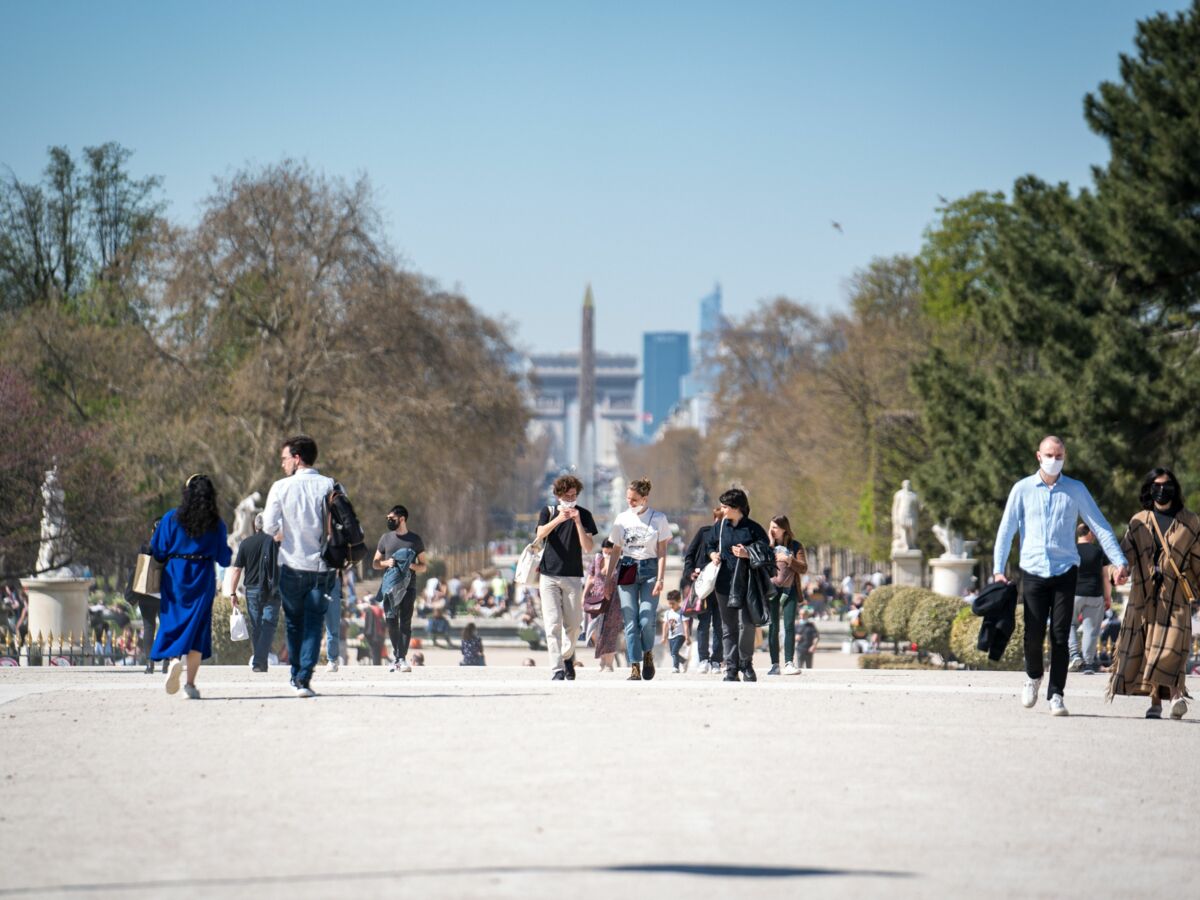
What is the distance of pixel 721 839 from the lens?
24.1 ft

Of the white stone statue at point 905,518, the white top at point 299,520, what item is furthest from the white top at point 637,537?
the white stone statue at point 905,518

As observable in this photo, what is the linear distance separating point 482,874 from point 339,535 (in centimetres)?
572

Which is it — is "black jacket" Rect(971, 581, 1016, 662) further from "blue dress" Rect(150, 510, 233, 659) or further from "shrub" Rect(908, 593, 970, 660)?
"shrub" Rect(908, 593, 970, 660)

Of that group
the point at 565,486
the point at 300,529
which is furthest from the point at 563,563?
the point at 300,529

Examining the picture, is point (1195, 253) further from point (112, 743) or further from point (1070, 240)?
point (112, 743)

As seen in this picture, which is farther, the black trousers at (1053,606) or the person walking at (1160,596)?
the person walking at (1160,596)

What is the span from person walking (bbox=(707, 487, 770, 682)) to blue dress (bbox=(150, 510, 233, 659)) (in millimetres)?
4017

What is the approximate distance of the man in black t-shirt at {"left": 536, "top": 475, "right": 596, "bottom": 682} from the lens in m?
14.1

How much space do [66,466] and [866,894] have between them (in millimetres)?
30014

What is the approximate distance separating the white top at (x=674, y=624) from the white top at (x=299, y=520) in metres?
10.3

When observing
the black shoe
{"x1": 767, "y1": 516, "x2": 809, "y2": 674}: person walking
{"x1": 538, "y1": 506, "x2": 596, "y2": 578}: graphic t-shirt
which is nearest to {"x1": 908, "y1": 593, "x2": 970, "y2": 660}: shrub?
{"x1": 767, "y1": 516, "x2": 809, "y2": 674}: person walking

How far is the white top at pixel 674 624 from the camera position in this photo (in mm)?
22445

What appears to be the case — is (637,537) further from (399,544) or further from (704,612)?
(399,544)

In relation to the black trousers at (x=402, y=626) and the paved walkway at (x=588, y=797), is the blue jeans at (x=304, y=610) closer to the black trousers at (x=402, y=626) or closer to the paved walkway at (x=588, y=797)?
the paved walkway at (x=588, y=797)
